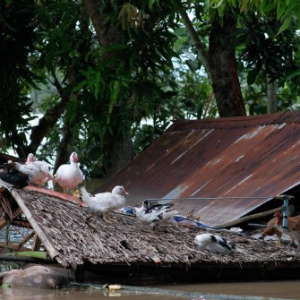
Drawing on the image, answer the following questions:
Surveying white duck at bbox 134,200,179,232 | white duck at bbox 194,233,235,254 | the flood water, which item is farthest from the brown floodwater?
white duck at bbox 134,200,179,232

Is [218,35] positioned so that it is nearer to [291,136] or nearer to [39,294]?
[291,136]

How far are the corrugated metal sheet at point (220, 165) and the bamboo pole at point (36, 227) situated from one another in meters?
2.53

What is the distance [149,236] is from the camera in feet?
35.2

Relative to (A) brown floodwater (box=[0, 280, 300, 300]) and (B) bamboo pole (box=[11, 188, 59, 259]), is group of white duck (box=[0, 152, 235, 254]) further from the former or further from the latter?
(A) brown floodwater (box=[0, 280, 300, 300])

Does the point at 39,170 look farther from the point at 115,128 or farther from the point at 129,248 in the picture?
the point at 115,128

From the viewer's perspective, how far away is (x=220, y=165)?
42.9 feet

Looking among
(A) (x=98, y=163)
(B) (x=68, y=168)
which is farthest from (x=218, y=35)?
(B) (x=68, y=168)

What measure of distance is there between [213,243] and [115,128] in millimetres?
5750

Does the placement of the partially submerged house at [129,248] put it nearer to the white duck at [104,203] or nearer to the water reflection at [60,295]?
the white duck at [104,203]

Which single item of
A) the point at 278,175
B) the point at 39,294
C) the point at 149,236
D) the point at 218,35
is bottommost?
the point at 39,294

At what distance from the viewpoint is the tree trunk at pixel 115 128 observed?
15.8 metres

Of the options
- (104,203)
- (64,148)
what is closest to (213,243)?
(104,203)

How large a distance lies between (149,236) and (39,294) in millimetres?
1577

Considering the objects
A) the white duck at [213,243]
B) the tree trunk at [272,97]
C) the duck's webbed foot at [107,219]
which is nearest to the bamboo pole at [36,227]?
the duck's webbed foot at [107,219]
